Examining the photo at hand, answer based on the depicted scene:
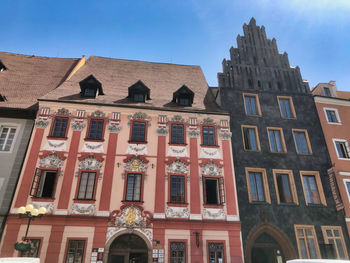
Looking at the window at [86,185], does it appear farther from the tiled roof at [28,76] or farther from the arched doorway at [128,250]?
the tiled roof at [28,76]

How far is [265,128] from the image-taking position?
1958cm

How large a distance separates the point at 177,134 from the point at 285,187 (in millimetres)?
8569

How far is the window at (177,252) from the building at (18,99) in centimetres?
984

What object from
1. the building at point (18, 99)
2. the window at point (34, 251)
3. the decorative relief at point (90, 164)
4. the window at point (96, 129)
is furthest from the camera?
the window at point (96, 129)

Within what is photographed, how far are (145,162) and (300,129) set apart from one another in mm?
12691

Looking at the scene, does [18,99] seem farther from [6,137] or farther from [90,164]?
[90,164]

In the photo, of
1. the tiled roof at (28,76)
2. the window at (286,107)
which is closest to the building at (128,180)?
the tiled roof at (28,76)

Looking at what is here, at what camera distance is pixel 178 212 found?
1567cm

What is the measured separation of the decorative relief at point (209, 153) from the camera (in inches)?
696

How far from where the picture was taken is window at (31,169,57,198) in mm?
15289

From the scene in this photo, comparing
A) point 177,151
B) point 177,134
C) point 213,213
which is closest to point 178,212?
point 213,213

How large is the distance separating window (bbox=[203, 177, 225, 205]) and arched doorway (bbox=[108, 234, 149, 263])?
483 centimetres

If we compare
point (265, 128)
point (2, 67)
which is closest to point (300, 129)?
point (265, 128)

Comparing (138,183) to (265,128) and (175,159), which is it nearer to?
(175,159)
